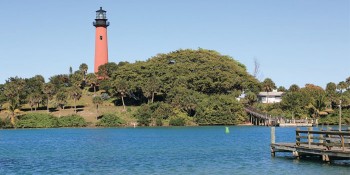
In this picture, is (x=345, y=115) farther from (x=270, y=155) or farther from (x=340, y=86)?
(x=270, y=155)

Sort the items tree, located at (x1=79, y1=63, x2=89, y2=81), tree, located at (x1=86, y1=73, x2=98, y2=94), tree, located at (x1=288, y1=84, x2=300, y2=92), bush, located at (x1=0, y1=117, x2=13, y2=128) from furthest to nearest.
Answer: tree, located at (x1=79, y1=63, x2=89, y2=81)
tree, located at (x1=288, y1=84, x2=300, y2=92)
tree, located at (x1=86, y1=73, x2=98, y2=94)
bush, located at (x1=0, y1=117, x2=13, y2=128)

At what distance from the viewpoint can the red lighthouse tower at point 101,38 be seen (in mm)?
124125

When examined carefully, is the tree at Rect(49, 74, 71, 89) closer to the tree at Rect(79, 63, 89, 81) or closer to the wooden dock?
the tree at Rect(79, 63, 89, 81)

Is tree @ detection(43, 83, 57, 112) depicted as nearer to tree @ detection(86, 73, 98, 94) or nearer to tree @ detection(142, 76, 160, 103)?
tree @ detection(86, 73, 98, 94)

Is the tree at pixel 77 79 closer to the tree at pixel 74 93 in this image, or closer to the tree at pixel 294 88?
the tree at pixel 74 93

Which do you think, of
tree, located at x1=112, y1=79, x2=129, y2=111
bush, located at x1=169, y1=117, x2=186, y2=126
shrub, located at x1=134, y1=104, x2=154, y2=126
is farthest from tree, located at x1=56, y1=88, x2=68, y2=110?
bush, located at x1=169, y1=117, x2=186, y2=126

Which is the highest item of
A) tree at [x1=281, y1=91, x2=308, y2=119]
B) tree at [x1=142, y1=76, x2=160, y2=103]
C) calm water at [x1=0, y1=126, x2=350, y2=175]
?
tree at [x1=142, y1=76, x2=160, y2=103]

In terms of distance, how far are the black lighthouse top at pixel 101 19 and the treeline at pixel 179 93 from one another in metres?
9.14

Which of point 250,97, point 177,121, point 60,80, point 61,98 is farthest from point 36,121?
point 250,97

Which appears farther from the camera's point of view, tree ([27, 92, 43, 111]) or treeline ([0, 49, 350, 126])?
tree ([27, 92, 43, 111])

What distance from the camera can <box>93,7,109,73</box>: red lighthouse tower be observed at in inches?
4887

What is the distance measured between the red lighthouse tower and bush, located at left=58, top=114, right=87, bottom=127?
22.8 metres

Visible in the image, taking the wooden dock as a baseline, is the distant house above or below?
above

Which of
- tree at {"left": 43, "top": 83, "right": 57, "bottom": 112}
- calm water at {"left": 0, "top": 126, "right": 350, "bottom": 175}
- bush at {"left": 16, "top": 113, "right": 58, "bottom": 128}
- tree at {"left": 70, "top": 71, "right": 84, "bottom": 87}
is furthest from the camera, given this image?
tree at {"left": 70, "top": 71, "right": 84, "bottom": 87}
